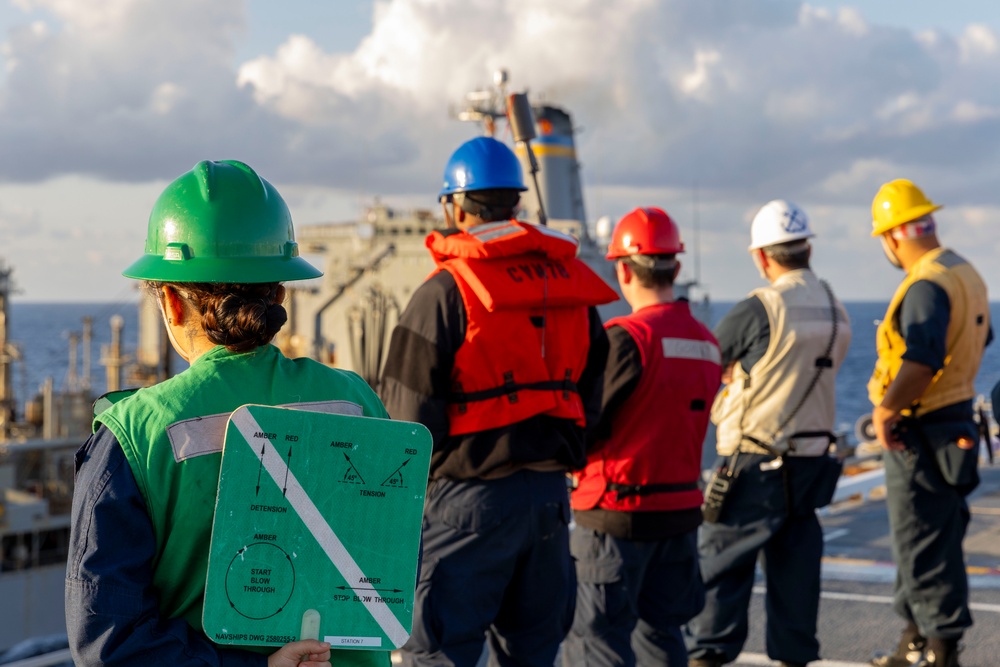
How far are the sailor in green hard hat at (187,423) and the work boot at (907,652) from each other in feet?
11.0

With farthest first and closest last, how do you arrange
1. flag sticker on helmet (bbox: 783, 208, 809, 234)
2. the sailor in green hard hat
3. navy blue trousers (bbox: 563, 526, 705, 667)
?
flag sticker on helmet (bbox: 783, 208, 809, 234) < navy blue trousers (bbox: 563, 526, 705, 667) < the sailor in green hard hat

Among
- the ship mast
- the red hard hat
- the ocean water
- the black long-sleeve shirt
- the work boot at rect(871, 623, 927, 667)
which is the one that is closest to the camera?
the black long-sleeve shirt

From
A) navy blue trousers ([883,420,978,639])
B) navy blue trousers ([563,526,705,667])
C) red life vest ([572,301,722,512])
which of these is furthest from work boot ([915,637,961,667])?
red life vest ([572,301,722,512])

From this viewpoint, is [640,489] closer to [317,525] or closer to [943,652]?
[943,652]

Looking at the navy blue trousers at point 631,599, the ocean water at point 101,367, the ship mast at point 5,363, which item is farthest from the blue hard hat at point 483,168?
the ship mast at point 5,363

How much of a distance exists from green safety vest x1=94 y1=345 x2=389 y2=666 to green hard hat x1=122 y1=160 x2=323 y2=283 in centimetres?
15

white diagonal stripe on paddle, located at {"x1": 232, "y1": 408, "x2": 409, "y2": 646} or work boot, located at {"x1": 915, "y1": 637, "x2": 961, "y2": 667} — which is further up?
white diagonal stripe on paddle, located at {"x1": 232, "y1": 408, "x2": 409, "y2": 646}

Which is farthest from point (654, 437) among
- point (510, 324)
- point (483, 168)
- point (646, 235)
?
point (483, 168)

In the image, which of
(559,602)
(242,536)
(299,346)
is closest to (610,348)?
(559,602)

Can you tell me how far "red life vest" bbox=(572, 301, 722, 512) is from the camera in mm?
3660

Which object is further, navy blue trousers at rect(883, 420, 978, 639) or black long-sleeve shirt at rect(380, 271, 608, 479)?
navy blue trousers at rect(883, 420, 978, 639)

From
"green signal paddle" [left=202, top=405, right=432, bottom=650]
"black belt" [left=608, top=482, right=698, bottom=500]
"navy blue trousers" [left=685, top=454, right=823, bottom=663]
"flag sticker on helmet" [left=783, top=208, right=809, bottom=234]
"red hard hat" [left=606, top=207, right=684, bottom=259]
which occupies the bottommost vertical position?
"navy blue trousers" [left=685, top=454, right=823, bottom=663]

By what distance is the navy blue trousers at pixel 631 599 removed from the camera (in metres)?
3.58

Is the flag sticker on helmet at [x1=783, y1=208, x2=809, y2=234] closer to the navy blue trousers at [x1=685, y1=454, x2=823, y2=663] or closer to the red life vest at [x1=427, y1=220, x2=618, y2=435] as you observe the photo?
the navy blue trousers at [x1=685, y1=454, x2=823, y2=663]
